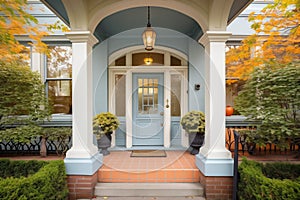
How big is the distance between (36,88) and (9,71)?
534mm

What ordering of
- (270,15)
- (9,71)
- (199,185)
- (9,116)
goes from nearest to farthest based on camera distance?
(199,185) < (9,71) < (9,116) < (270,15)

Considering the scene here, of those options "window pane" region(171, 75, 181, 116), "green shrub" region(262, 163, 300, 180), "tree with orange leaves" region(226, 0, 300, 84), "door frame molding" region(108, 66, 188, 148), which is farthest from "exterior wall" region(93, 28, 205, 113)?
"green shrub" region(262, 163, 300, 180)

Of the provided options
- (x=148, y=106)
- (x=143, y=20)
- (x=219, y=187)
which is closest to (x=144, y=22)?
(x=143, y=20)

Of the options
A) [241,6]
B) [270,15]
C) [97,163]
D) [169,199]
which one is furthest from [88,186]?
[270,15]

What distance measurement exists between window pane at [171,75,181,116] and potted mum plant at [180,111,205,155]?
0.74 m

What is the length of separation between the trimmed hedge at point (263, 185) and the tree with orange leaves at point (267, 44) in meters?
2.28

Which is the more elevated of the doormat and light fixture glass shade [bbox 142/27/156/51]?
light fixture glass shade [bbox 142/27/156/51]

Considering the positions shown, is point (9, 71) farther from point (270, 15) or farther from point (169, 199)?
point (270, 15)

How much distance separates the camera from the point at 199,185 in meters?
2.96

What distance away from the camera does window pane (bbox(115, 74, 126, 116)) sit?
4934 mm

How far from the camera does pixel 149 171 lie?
3172 millimetres

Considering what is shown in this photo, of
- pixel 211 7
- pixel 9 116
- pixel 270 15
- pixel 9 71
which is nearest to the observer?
pixel 211 7

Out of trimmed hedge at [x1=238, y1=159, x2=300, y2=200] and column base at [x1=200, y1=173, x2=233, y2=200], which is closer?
trimmed hedge at [x1=238, y1=159, x2=300, y2=200]

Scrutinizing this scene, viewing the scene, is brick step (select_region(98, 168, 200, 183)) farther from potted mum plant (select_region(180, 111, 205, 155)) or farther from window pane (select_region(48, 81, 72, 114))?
window pane (select_region(48, 81, 72, 114))
